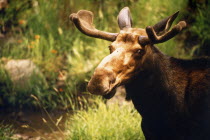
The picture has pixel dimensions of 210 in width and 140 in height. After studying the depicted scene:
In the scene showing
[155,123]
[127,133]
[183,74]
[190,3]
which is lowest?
[127,133]

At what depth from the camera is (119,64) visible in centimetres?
283

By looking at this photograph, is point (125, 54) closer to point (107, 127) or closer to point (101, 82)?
point (101, 82)

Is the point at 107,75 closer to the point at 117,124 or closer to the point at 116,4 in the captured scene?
the point at 117,124

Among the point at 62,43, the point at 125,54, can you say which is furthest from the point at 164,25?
the point at 62,43

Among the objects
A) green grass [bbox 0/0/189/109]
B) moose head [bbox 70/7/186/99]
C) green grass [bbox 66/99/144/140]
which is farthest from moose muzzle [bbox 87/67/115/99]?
green grass [bbox 0/0/189/109]

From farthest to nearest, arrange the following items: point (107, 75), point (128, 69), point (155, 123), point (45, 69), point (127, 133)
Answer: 1. point (45, 69)
2. point (127, 133)
3. point (155, 123)
4. point (128, 69)
5. point (107, 75)

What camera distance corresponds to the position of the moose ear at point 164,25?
2.94 metres

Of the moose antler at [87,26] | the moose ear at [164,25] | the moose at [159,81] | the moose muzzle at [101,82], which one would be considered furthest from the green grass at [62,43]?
the moose muzzle at [101,82]

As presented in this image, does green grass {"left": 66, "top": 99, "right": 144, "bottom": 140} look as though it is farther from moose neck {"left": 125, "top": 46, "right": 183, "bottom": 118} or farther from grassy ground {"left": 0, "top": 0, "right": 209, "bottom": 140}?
moose neck {"left": 125, "top": 46, "right": 183, "bottom": 118}

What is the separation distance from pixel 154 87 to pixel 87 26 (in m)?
0.84

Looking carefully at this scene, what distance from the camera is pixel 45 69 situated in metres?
6.45

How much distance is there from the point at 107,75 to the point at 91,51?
13.3 ft

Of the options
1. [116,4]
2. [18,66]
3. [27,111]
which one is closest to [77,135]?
[27,111]

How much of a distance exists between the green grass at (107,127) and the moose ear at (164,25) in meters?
1.42
